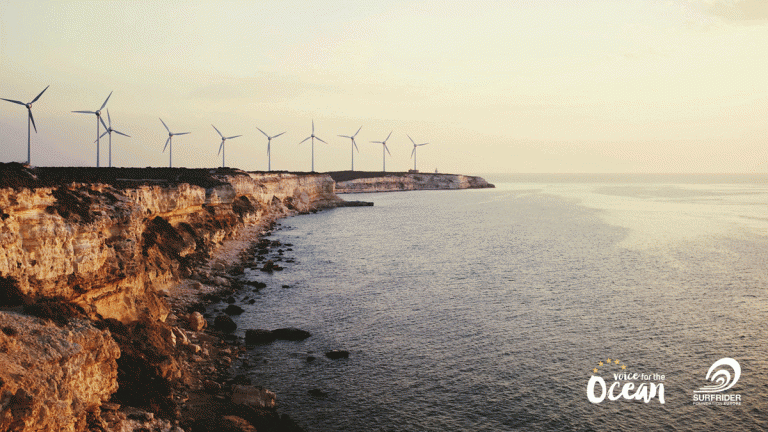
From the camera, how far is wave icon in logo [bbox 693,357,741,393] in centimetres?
2286

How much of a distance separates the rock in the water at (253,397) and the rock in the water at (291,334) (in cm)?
785

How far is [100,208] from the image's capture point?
904 inches

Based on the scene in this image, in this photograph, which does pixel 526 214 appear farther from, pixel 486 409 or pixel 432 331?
pixel 486 409

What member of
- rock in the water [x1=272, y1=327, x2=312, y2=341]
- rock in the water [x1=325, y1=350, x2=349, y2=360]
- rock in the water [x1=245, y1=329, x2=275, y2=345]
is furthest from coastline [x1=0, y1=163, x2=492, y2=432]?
rock in the water [x1=325, y1=350, x2=349, y2=360]

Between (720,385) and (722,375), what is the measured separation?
103 centimetres

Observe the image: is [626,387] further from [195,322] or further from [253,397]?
[195,322]

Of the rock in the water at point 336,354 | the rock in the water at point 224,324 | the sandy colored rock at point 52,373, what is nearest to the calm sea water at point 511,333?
the rock in the water at point 336,354

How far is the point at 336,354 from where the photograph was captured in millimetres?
26469

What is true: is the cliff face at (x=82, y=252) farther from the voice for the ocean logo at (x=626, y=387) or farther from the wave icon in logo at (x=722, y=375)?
Result: the wave icon in logo at (x=722, y=375)

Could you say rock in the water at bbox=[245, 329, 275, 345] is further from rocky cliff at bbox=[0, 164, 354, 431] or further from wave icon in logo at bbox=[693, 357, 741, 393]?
wave icon in logo at bbox=[693, 357, 741, 393]

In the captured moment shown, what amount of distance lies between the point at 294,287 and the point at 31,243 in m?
25.2

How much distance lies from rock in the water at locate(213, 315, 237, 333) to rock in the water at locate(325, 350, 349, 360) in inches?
274

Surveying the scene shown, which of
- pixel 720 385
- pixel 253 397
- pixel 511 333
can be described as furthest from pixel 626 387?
pixel 253 397

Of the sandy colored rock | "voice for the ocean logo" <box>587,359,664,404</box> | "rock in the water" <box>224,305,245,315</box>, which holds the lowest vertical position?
"voice for the ocean logo" <box>587,359,664,404</box>
